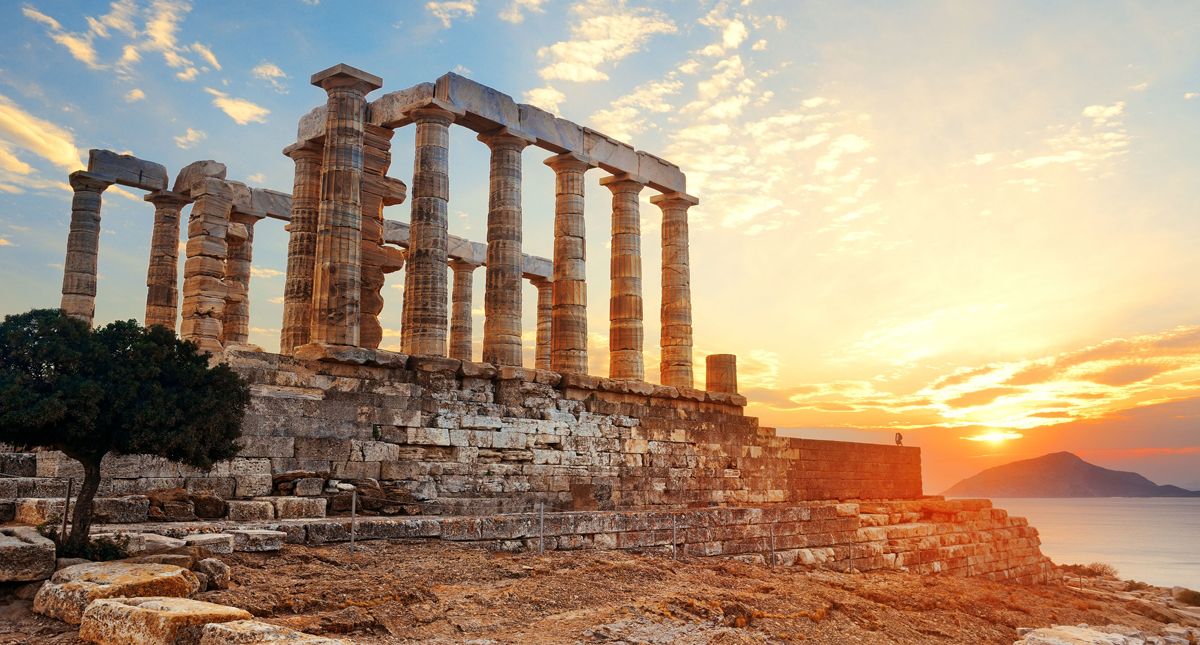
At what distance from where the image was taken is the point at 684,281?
88.4 feet

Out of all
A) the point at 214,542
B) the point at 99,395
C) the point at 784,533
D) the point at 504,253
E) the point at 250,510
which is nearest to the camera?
the point at 99,395

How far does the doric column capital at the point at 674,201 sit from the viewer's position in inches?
1064

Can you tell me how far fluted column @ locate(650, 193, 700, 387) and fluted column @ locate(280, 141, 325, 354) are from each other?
10234 millimetres

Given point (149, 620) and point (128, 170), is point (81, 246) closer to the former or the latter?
point (128, 170)

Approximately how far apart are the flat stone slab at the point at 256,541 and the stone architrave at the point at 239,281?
674 inches

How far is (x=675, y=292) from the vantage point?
26.8 metres

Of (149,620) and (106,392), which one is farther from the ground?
(106,392)

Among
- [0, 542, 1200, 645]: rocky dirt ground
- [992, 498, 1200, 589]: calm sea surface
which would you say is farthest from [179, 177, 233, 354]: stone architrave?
[992, 498, 1200, 589]: calm sea surface

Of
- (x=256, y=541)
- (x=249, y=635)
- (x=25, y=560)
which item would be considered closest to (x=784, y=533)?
(x=256, y=541)

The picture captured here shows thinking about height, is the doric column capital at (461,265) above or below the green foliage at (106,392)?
above

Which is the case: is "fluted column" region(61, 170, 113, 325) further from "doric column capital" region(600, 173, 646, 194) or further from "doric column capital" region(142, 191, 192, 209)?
"doric column capital" region(600, 173, 646, 194)

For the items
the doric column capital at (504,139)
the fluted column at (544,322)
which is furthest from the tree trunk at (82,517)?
the fluted column at (544,322)

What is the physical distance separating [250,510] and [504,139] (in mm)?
11450

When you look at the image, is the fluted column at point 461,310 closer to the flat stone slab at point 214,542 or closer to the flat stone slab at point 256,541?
the flat stone slab at point 256,541
